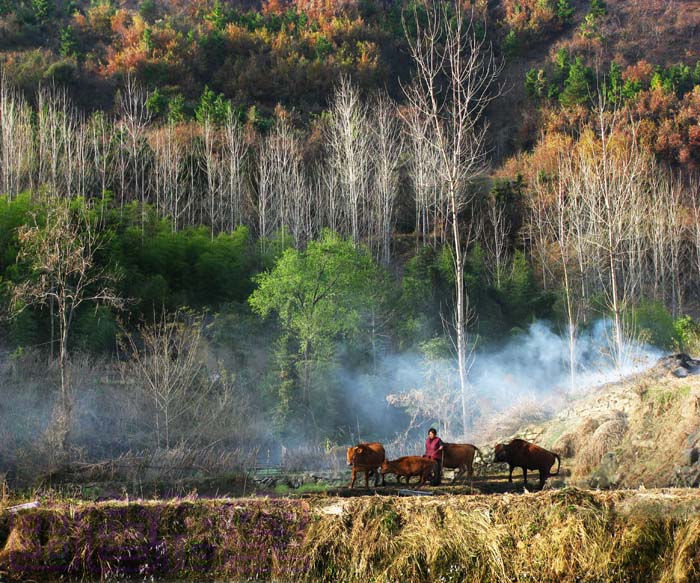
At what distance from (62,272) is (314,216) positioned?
20.8 m

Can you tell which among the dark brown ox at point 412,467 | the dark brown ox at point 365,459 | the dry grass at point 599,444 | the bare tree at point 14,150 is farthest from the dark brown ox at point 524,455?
the bare tree at point 14,150

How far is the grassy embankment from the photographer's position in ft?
29.0

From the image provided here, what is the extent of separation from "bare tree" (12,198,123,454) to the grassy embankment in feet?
22.0

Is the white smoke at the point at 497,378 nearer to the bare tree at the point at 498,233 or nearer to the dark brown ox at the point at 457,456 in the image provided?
the dark brown ox at the point at 457,456

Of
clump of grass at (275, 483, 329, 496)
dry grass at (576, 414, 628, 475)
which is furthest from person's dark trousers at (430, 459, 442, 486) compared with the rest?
dry grass at (576, 414, 628, 475)

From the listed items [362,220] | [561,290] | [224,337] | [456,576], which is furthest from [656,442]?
[362,220]

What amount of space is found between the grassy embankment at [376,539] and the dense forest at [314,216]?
6.20 meters

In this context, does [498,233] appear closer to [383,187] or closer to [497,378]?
[383,187]

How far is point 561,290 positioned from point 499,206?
9.11 m

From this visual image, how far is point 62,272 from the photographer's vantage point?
20.3m

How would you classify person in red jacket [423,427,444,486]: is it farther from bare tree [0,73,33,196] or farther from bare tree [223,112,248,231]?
bare tree [223,112,248,231]

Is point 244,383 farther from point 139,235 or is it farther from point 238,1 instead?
point 238,1

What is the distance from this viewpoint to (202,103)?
148 feet

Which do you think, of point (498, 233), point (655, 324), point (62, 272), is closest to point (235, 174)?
point (498, 233)
